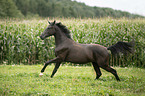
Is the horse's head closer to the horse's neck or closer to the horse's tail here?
the horse's neck

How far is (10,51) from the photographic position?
11.8 m

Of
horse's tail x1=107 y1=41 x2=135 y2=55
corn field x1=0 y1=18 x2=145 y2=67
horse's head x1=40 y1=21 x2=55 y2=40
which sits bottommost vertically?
corn field x1=0 y1=18 x2=145 y2=67

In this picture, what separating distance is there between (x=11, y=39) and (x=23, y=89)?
7.74 m

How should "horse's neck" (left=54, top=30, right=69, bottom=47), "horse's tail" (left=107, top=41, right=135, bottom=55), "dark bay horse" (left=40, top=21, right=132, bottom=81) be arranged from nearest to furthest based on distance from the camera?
"dark bay horse" (left=40, top=21, right=132, bottom=81) → "horse's tail" (left=107, top=41, right=135, bottom=55) → "horse's neck" (left=54, top=30, right=69, bottom=47)

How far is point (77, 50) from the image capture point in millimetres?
6684

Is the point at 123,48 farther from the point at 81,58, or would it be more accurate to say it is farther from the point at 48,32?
the point at 48,32

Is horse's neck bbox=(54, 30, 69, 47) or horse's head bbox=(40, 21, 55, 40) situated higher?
horse's head bbox=(40, 21, 55, 40)

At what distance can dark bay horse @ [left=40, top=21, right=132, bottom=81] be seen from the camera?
659 centimetres

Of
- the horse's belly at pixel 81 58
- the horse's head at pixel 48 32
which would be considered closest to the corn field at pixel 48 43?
the horse's head at pixel 48 32

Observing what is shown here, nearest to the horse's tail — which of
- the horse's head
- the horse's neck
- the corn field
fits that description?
the horse's neck

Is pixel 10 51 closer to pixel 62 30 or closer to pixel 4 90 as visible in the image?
pixel 62 30

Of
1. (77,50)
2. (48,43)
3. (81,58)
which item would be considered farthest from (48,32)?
(48,43)

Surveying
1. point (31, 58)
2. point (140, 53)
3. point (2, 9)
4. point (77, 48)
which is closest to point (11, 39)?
point (31, 58)

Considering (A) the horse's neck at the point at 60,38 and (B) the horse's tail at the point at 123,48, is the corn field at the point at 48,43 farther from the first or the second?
(A) the horse's neck at the point at 60,38
